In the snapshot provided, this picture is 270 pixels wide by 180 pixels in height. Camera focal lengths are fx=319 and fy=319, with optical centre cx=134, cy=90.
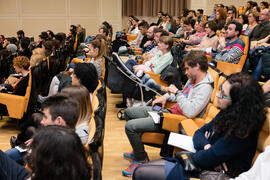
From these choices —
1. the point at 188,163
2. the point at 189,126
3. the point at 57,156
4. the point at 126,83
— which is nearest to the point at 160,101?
the point at 189,126

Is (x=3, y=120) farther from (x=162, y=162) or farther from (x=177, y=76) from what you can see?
(x=162, y=162)

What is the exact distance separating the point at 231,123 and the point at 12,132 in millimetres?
3312

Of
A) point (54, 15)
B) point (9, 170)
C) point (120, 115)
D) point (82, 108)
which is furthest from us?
point (54, 15)

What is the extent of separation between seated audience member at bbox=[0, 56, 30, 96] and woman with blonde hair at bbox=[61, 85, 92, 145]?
1.99 meters

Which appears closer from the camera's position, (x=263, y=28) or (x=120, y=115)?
(x=120, y=115)

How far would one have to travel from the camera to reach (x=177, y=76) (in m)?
4.12

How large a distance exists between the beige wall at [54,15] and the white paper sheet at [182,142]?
11.5 meters

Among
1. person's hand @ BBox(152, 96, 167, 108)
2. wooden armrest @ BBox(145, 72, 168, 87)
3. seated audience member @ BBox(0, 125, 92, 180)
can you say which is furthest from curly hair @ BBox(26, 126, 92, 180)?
wooden armrest @ BBox(145, 72, 168, 87)

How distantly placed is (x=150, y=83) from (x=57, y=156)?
2.70 metres

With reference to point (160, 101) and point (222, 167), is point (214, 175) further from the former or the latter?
point (160, 101)

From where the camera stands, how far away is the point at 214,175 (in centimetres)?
194

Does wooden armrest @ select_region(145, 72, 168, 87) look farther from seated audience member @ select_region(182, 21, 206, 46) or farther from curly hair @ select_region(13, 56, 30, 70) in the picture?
seated audience member @ select_region(182, 21, 206, 46)

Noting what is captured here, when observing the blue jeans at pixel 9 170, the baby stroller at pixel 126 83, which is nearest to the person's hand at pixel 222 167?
the blue jeans at pixel 9 170

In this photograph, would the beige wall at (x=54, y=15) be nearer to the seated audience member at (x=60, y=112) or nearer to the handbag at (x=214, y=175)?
the seated audience member at (x=60, y=112)
